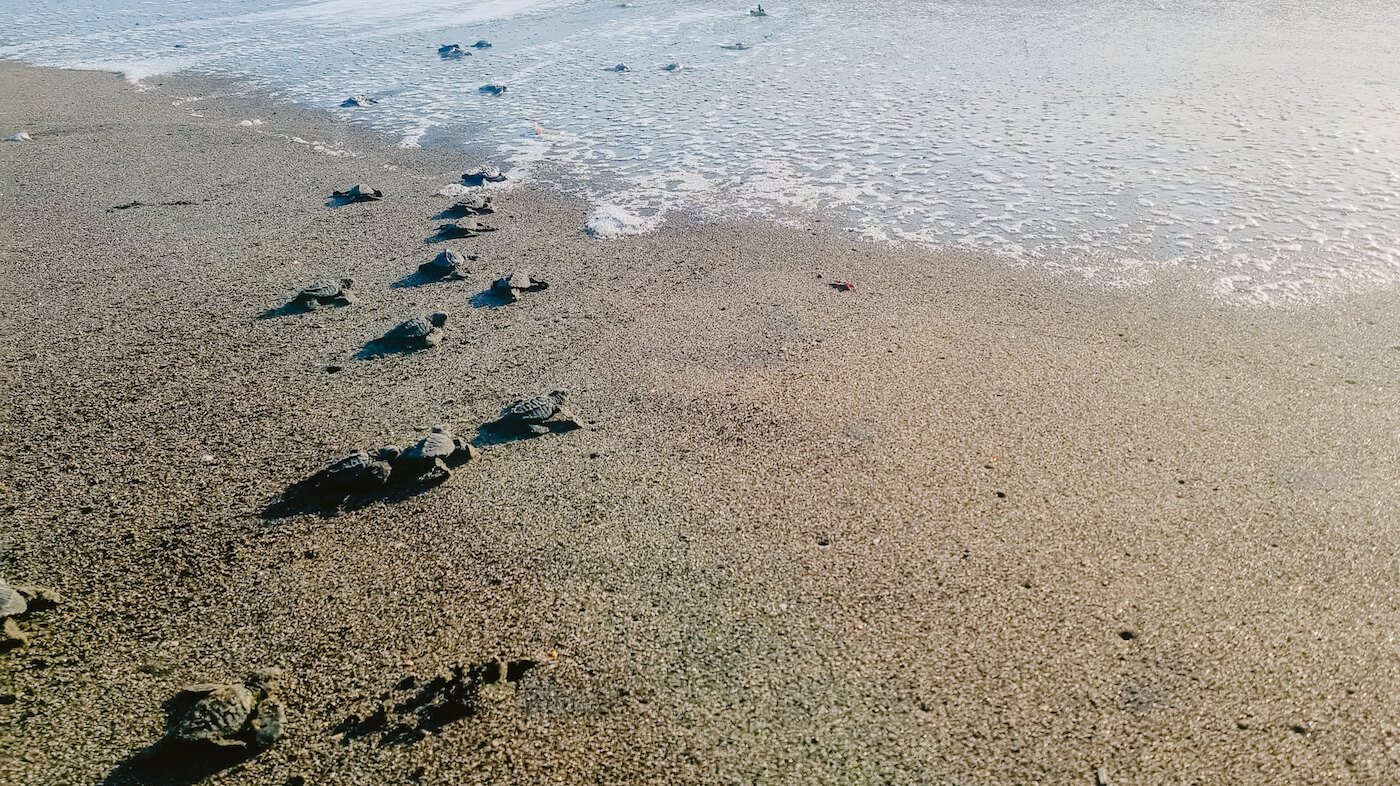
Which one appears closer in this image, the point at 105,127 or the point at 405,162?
the point at 405,162

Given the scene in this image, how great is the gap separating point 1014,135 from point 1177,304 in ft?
13.0

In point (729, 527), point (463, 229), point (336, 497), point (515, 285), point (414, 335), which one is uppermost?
point (463, 229)

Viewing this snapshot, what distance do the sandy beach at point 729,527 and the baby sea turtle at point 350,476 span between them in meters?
0.13

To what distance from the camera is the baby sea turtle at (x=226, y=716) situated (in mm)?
2602

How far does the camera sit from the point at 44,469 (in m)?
4.00

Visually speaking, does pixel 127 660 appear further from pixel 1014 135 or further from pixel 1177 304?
pixel 1014 135

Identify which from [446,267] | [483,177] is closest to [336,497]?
[446,267]

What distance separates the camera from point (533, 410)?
4258 millimetres

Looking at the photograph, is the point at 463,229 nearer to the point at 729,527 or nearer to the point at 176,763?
the point at 729,527

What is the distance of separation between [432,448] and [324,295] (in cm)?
230

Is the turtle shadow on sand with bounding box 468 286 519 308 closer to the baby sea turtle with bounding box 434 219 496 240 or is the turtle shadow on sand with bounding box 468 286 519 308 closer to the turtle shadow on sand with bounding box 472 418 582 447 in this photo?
the baby sea turtle with bounding box 434 219 496 240

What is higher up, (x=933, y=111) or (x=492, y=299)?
(x=933, y=111)

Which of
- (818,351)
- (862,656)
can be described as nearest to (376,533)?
(862,656)

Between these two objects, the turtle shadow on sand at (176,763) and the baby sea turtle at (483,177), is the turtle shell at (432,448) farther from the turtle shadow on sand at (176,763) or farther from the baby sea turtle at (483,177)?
the baby sea turtle at (483,177)
